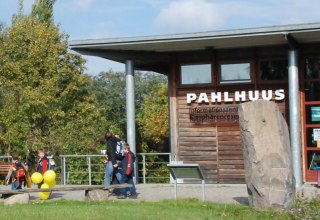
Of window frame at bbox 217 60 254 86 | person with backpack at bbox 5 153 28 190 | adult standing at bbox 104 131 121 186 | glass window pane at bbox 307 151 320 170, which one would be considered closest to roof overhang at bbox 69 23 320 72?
window frame at bbox 217 60 254 86

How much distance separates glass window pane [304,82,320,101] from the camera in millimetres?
20234

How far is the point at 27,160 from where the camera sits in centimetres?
3303

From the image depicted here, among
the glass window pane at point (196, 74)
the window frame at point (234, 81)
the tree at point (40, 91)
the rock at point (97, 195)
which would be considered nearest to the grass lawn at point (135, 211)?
the rock at point (97, 195)

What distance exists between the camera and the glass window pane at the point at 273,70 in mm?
20531

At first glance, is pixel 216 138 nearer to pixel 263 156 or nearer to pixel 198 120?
pixel 198 120

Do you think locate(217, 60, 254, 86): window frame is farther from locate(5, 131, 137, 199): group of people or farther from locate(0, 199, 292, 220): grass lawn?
locate(0, 199, 292, 220): grass lawn

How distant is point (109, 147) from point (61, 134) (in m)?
15.8

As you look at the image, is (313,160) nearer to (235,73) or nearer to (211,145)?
(211,145)

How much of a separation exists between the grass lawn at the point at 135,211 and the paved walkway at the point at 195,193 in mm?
1414

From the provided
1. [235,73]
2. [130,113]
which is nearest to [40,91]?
[130,113]

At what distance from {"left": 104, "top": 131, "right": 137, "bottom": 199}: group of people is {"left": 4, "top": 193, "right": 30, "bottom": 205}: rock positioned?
2.47 m

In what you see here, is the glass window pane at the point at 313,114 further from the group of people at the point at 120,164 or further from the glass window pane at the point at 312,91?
the group of people at the point at 120,164

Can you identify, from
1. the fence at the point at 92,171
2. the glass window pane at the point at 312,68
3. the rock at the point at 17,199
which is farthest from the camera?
the fence at the point at 92,171

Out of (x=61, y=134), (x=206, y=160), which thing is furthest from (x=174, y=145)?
(x=61, y=134)
